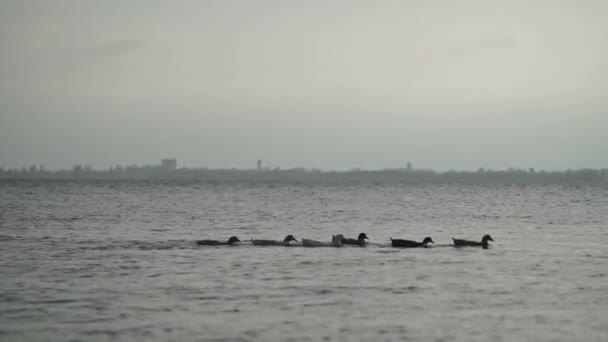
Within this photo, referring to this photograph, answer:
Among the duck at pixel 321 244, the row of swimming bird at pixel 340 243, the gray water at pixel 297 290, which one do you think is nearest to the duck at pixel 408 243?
the row of swimming bird at pixel 340 243

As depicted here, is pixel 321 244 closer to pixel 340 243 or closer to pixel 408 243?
pixel 340 243

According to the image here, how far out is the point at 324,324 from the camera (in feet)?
60.4

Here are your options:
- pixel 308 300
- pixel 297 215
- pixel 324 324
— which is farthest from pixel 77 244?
pixel 297 215

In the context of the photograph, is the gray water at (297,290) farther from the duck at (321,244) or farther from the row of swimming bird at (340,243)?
the duck at (321,244)

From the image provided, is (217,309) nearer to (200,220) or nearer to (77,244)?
(77,244)

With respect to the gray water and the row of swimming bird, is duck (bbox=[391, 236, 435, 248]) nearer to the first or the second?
the row of swimming bird

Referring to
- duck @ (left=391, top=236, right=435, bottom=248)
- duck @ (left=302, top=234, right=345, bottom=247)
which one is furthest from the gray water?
duck @ (left=302, top=234, right=345, bottom=247)

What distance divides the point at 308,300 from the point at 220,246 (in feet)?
51.5

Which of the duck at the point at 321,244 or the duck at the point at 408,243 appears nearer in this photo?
the duck at the point at 408,243

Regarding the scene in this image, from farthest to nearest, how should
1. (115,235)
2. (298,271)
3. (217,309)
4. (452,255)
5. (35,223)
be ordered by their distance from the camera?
(35,223), (115,235), (452,255), (298,271), (217,309)

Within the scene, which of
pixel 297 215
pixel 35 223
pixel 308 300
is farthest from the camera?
pixel 297 215

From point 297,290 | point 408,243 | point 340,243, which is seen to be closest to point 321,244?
point 340,243

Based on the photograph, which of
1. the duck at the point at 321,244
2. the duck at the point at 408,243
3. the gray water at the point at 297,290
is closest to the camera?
the gray water at the point at 297,290

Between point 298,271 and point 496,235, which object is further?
point 496,235
